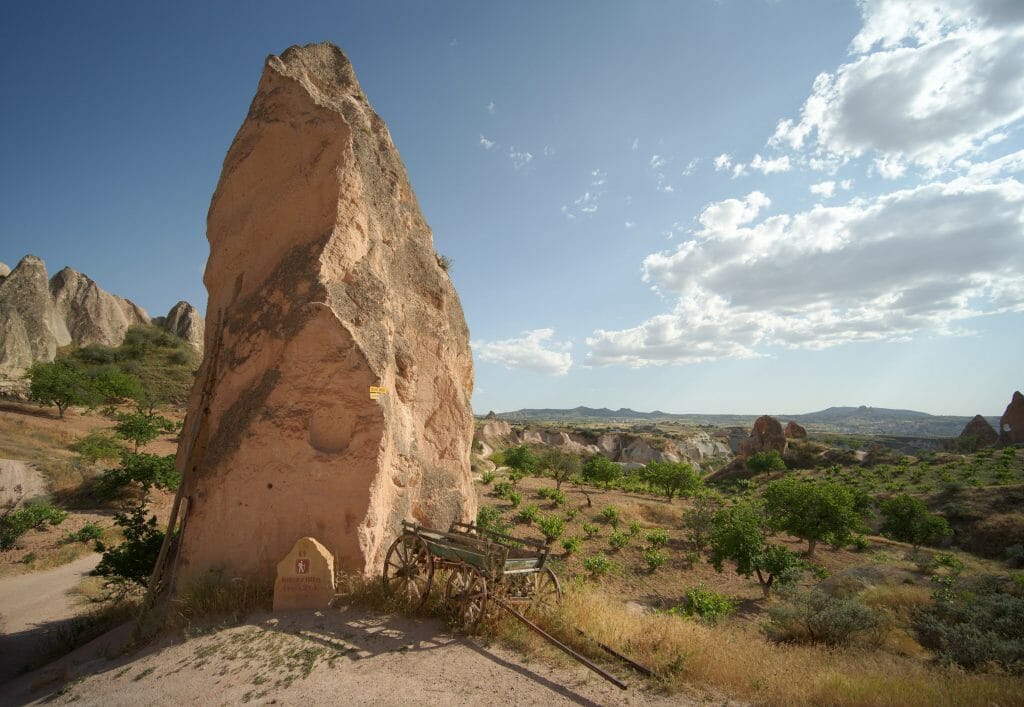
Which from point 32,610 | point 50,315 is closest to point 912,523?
point 32,610

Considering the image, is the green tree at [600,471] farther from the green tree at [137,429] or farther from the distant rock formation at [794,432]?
the distant rock formation at [794,432]

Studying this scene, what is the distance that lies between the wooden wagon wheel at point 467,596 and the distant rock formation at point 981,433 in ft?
230

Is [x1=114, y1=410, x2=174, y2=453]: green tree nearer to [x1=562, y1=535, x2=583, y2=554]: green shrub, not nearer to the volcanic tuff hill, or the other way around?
the volcanic tuff hill

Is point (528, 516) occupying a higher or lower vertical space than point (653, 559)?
higher

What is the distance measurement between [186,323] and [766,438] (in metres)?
64.0

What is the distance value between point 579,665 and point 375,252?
22.2 ft

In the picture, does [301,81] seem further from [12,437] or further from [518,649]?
[12,437]

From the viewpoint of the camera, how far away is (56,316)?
4488cm

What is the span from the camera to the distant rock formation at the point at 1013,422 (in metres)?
46.9

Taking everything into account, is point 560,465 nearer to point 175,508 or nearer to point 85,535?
point 85,535

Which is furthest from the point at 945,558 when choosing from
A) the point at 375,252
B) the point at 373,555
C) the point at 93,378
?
the point at 93,378

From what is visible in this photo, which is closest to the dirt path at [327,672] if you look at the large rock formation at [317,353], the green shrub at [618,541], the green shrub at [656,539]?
the large rock formation at [317,353]

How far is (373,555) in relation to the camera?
22.2 feet

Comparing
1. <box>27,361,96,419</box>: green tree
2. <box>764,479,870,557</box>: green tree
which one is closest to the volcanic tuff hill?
<box>27,361,96,419</box>: green tree
